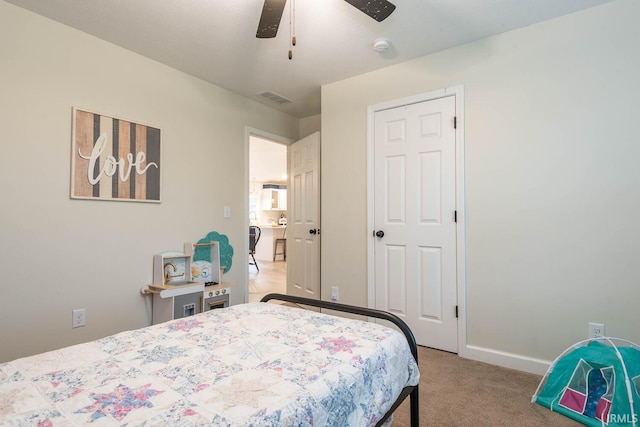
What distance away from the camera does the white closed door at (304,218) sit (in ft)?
12.2

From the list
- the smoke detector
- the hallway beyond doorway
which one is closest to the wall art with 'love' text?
the smoke detector

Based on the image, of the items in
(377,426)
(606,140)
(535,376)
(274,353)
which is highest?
(606,140)

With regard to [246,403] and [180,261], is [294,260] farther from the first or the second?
[246,403]

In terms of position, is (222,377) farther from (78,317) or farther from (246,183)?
(246,183)

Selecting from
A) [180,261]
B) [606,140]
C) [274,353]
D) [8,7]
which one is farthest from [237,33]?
[606,140]

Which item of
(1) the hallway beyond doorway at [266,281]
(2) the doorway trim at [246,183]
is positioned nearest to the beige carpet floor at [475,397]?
(2) the doorway trim at [246,183]

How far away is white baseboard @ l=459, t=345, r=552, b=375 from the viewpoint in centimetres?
222

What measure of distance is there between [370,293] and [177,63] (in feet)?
8.79

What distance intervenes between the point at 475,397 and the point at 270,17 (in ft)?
8.05

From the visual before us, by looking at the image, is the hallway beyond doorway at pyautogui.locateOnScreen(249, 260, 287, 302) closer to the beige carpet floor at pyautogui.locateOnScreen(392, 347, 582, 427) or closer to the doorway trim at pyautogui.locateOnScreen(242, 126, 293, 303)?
the doorway trim at pyautogui.locateOnScreen(242, 126, 293, 303)

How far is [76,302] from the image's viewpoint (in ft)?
7.65

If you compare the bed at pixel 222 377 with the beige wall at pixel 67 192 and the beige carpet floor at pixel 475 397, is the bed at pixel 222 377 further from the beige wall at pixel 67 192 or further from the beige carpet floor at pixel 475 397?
the beige wall at pixel 67 192

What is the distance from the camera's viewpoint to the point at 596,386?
67.8 inches

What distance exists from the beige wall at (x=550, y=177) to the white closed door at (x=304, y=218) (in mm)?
1496
